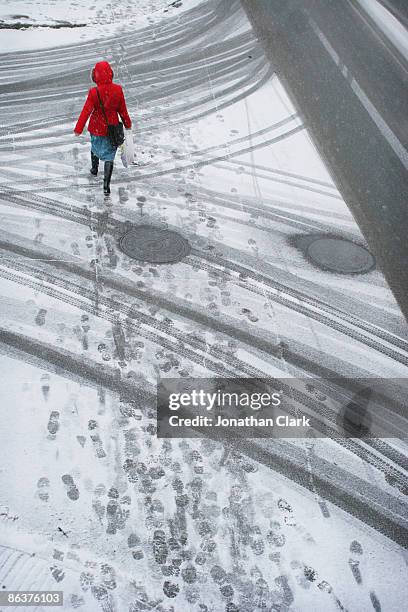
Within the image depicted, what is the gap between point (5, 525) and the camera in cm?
410

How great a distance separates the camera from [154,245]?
698 centimetres

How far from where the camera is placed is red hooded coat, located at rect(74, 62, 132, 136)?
7047mm

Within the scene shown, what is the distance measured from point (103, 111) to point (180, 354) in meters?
3.34

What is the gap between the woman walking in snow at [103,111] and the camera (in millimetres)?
7082

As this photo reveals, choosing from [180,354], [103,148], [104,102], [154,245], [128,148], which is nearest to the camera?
[180,354]

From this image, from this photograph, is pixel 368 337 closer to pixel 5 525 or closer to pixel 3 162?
pixel 5 525

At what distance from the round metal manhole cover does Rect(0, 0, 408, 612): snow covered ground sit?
15 centimetres

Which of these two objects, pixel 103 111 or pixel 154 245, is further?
pixel 103 111

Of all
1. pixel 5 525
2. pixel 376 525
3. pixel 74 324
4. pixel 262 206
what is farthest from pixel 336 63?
pixel 5 525

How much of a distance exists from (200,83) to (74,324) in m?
6.75

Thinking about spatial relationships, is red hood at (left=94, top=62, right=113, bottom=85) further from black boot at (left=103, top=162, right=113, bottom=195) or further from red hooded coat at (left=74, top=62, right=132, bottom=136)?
black boot at (left=103, top=162, right=113, bottom=195)

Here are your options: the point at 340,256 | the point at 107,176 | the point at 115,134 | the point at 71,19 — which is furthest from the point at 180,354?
the point at 71,19

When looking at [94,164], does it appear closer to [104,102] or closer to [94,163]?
[94,163]

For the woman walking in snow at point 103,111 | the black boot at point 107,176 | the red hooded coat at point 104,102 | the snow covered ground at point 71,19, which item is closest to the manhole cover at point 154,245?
the black boot at point 107,176
